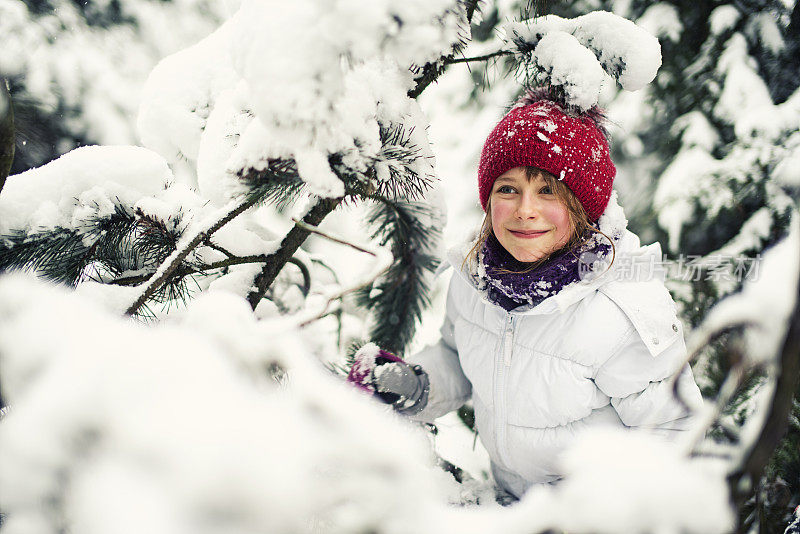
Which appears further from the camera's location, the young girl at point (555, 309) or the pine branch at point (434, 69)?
the young girl at point (555, 309)

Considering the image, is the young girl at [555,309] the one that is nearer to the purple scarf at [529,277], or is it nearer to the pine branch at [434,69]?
the purple scarf at [529,277]

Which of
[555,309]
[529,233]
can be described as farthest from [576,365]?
[529,233]

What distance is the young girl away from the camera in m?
1.19

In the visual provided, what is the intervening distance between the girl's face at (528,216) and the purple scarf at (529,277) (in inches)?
1.9

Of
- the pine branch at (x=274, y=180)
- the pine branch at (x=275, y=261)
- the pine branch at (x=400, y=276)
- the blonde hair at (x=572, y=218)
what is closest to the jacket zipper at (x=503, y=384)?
the blonde hair at (x=572, y=218)

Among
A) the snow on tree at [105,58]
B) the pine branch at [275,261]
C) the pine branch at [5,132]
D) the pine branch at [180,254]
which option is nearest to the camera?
the pine branch at [5,132]

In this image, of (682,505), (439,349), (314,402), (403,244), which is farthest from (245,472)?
(439,349)

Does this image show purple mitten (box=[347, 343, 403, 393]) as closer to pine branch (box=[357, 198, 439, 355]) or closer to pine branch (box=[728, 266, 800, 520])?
pine branch (box=[357, 198, 439, 355])

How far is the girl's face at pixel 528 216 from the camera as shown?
122 centimetres

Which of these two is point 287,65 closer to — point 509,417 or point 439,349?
point 509,417

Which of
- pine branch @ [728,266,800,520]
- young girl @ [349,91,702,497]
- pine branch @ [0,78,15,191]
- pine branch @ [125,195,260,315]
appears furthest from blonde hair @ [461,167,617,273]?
pine branch @ [0,78,15,191]

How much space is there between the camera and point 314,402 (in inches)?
15.0

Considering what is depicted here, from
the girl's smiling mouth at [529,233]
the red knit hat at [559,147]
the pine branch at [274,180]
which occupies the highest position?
the pine branch at [274,180]

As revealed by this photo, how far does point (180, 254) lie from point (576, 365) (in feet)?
3.42
